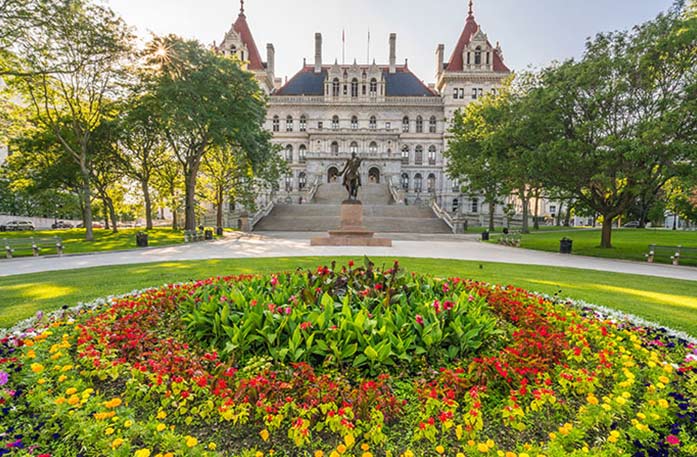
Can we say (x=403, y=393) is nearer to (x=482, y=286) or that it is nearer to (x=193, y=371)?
(x=193, y=371)

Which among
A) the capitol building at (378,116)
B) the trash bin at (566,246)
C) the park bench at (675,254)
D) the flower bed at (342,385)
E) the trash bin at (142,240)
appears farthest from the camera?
the capitol building at (378,116)

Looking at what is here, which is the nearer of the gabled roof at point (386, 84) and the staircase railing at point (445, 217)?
the staircase railing at point (445, 217)

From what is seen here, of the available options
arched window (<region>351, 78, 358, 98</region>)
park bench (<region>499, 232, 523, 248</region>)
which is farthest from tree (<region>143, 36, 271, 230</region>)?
arched window (<region>351, 78, 358, 98</region>)

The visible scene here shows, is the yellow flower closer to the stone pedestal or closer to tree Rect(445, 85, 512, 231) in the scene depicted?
the stone pedestal

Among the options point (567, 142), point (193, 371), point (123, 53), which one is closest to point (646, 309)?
point (193, 371)

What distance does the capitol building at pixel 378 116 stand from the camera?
58.5 meters

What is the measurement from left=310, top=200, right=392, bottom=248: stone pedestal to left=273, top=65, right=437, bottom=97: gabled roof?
162 ft

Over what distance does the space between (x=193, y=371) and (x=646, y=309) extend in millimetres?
8717

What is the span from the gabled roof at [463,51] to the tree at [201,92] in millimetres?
46588

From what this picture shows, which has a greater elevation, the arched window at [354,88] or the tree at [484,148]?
the arched window at [354,88]

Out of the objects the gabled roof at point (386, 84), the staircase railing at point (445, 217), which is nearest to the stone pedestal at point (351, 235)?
the staircase railing at point (445, 217)

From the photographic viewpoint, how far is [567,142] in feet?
55.5

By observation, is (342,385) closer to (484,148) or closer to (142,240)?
(142,240)

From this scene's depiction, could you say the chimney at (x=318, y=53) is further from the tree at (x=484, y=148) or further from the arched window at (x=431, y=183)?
the tree at (x=484, y=148)
